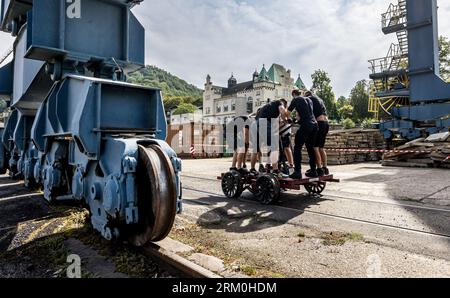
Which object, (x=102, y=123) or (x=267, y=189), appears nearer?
(x=102, y=123)

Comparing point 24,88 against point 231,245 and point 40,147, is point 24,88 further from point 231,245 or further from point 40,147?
point 231,245

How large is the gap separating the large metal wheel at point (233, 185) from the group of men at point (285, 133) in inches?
11.6

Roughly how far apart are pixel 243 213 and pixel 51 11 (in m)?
4.17

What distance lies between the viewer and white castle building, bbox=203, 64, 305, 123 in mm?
70688

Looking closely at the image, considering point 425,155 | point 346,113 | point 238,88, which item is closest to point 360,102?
point 346,113

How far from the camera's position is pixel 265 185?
608 centimetres

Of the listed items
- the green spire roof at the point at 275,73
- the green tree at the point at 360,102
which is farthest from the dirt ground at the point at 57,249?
the green spire roof at the point at 275,73

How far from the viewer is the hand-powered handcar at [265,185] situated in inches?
234

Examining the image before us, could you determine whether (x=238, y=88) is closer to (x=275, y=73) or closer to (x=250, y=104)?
(x=250, y=104)

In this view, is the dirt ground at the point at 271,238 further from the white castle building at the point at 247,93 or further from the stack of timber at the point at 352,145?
the white castle building at the point at 247,93

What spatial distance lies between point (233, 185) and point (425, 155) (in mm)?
10552

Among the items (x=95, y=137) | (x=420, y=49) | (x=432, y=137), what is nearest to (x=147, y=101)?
(x=95, y=137)

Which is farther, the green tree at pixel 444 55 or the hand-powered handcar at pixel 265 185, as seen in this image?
the green tree at pixel 444 55

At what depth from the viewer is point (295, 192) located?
7324 millimetres
